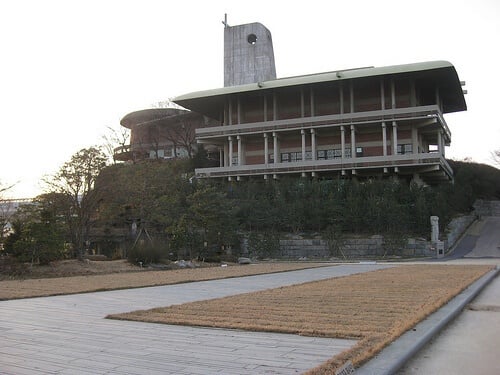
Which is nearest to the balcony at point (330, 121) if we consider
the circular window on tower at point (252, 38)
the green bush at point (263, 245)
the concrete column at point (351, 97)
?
the concrete column at point (351, 97)

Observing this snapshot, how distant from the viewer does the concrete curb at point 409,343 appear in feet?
16.9

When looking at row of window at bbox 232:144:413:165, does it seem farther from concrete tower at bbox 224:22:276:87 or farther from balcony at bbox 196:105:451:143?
concrete tower at bbox 224:22:276:87

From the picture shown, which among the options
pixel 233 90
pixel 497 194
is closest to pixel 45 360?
pixel 233 90

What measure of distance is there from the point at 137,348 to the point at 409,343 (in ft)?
11.2

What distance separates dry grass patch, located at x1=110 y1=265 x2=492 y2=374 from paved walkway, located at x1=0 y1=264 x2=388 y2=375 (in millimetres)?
307

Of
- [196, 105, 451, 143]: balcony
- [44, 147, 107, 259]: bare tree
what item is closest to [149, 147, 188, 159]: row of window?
[196, 105, 451, 143]: balcony

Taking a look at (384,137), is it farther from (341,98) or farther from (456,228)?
(456,228)

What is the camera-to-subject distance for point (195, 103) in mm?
59156

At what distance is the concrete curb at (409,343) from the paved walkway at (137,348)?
546 millimetres

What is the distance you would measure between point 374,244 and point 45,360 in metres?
33.4

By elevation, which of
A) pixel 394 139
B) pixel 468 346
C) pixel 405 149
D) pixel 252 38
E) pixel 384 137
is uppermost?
pixel 252 38

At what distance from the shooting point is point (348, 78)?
49.1m

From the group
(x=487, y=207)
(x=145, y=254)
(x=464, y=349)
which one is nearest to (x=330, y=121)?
(x=487, y=207)

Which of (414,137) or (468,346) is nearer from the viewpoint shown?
(468,346)
